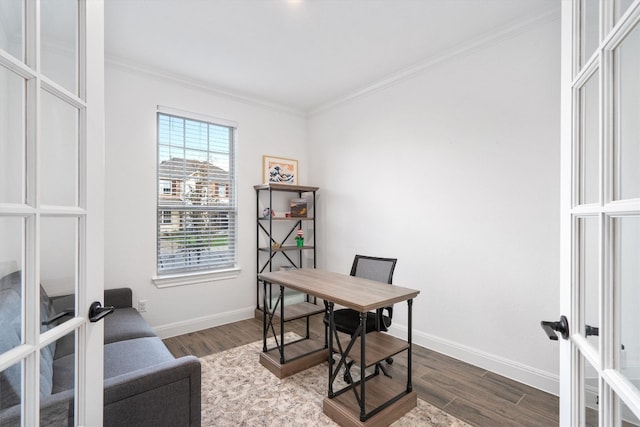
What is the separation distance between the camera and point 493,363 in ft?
8.16

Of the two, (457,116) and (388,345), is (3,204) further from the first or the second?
(457,116)

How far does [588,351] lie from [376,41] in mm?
2637

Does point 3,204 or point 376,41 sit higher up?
point 376,41

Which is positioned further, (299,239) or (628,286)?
(299,239)

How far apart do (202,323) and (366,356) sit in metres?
2.26

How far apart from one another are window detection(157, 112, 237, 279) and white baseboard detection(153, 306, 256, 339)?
1.78 feet

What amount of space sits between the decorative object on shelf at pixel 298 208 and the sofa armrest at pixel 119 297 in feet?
6.54

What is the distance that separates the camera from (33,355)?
708mm

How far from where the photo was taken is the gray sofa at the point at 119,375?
0.69 m

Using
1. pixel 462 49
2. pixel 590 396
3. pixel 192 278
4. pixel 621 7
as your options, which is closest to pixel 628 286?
pixel 590 396

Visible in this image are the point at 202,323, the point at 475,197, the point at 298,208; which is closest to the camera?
the point at 475,197

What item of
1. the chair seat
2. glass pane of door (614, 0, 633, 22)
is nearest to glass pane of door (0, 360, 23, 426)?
glass pane of door (614, 0, 633, 22)

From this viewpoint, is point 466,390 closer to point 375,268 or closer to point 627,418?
point 375,268

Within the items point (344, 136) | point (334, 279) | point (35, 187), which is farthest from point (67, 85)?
point (344, 136)
